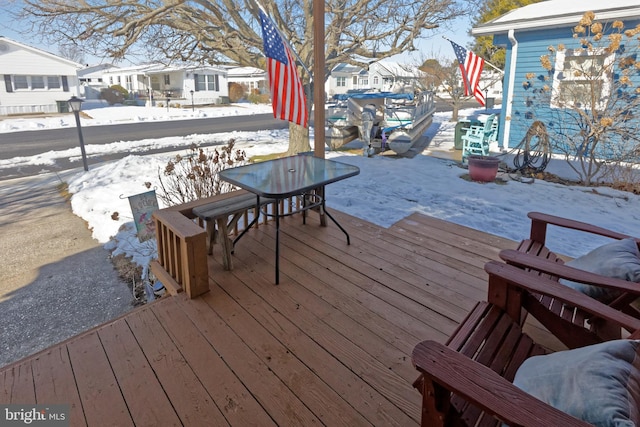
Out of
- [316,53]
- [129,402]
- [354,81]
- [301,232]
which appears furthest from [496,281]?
[354,81]

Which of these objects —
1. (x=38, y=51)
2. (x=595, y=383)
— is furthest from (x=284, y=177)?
(x=38, y=51)

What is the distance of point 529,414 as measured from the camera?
1.05m

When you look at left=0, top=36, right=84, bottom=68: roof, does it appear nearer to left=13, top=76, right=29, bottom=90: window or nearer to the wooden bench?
left=13, top=76, right=29, bottom=90: window

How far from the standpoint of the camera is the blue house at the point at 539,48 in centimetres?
748

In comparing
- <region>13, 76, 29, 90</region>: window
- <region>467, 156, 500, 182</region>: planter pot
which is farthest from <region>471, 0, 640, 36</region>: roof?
<region>13, 76, 29, 90</region>: window

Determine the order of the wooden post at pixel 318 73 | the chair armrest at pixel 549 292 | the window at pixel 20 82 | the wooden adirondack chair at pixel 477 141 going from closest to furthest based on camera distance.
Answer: the chair armrest at pixel 549 292
the wooden post at pixel 318 73
the wooden adirondack chair at pixel 477 141
the window at pixel 20 82

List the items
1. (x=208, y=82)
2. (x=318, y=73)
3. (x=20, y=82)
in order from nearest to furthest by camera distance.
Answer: (x=318, y=73), (x=20, y=82), (x=208, y=82)

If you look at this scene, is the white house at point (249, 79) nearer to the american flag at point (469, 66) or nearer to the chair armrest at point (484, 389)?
the american flag at point (469, 66)

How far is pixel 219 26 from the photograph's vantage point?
26.8 feet

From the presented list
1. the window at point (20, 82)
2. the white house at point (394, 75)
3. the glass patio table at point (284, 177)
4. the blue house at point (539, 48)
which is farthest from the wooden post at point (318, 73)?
the window at point (20, 82)

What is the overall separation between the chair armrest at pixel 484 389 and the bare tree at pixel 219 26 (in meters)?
8.05

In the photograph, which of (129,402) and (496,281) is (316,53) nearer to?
(496,281)

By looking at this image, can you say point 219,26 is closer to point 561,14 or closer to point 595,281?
point 561,14

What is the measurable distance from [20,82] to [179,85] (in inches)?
399
